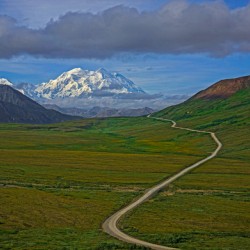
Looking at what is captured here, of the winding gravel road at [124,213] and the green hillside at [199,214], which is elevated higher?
the winding gravel road at [124,213]

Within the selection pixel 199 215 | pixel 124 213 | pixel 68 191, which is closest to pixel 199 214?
pixel 199 215

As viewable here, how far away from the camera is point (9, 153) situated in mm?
184875

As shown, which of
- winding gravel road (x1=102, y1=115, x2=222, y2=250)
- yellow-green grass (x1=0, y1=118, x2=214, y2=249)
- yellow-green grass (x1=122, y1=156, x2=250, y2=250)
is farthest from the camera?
yellow-green grass (x1=122, y1=156, x2=250, y2=250)

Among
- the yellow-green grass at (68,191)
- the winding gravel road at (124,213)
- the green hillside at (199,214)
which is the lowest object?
the green hillside at (199,214)

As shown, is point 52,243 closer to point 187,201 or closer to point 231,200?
point 187,201

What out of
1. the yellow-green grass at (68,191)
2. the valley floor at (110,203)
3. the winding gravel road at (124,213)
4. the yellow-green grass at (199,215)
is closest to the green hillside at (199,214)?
the yellow-green grass at (199,215)

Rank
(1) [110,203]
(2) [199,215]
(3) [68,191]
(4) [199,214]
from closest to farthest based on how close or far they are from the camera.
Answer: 1. (2) [199,215]
2. (4) [199,214]
3. (1) [110,203]
4. (3) [68,191]

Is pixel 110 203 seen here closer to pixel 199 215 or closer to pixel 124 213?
pixel 124 213

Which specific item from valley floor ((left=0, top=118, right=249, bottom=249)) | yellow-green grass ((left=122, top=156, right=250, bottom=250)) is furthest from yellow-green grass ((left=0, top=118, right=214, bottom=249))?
yellow-green grass ((left=122, top=156, right=250, bottom=250))

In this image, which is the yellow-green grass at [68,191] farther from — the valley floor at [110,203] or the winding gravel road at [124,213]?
the winding gravel road at [124,213]

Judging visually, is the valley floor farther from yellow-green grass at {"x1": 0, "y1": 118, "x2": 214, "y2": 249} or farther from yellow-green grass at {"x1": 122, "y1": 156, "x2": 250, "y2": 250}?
Result: yellow-green grass at {"x1": 0, "y1": 118, "x2": 214, "y2": 249}

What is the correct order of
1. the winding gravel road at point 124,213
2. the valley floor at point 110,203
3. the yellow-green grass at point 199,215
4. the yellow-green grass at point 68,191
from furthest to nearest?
the yellow-green grass at point 199,215 → the valley floor at point 110,203 → the yellow-green grass at point 68,191 → the winding gravel road at point 124,213

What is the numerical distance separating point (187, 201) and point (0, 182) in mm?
48693

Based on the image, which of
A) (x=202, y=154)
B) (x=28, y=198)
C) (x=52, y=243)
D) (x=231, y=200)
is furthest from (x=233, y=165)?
(x=52, y=243)
